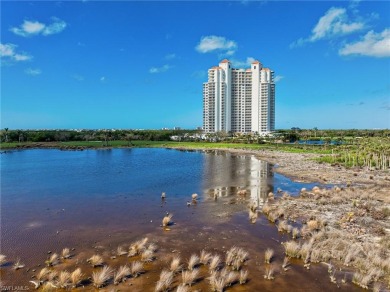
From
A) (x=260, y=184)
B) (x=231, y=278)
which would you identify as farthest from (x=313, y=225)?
(x=260, y=184)

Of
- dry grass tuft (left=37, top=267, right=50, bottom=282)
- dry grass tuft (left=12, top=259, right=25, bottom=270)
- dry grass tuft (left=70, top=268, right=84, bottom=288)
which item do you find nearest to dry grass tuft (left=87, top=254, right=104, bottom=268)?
dry grass tuft (left=70, top=268, right=84, bottom=288)

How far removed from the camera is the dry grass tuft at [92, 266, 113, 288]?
12.5 metres

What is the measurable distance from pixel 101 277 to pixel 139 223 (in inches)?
347

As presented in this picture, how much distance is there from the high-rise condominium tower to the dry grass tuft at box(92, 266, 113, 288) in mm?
138150

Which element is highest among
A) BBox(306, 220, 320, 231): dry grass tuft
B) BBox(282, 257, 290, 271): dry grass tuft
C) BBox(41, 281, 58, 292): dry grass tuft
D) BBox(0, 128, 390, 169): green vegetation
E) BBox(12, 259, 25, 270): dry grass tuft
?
BBox(0, 128, 390, 169): green vegetation

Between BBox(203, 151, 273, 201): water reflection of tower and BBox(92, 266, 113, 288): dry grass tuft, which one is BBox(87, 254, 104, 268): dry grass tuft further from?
BBox(203, 151, 273, 201): water reflection of tower

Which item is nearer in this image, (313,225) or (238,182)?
(313,225)

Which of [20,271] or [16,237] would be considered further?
[16,237]

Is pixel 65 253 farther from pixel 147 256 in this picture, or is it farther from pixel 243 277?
pixel 243 277

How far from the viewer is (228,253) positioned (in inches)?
605

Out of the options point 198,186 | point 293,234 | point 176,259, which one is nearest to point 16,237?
point 176,259

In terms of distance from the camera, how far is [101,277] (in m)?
12.6

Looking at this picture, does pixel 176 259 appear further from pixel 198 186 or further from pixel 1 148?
pixel 1 148

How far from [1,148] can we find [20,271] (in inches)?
3770
